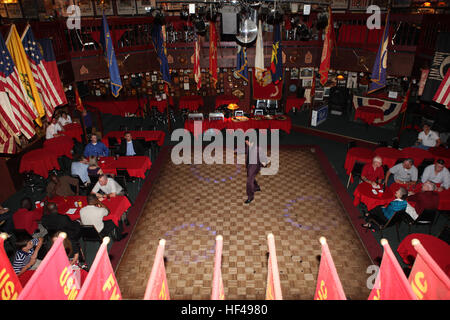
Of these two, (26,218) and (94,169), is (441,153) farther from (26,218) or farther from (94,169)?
(26,218)

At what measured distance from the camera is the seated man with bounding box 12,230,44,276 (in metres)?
5.26

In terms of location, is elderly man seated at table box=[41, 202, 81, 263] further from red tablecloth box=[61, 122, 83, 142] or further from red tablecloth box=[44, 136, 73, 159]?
red tablecloth box=[61, 122, 83, 142]

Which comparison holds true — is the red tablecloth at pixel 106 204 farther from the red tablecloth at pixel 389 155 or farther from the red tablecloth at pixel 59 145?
the red tablecloth at pixel 389 155

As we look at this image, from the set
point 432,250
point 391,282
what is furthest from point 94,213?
point 432,250

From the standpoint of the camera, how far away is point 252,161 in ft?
26.8

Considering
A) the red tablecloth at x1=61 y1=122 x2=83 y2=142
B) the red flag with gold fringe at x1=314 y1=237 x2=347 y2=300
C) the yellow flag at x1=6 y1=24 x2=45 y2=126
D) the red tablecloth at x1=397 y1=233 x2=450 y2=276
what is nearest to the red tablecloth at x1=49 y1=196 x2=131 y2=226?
the yellow flag at x1=6 y1=24 x2=45 y2=126

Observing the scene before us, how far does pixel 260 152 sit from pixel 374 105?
8.92 meters

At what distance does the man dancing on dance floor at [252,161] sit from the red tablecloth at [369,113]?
7.87m

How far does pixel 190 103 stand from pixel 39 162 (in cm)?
827

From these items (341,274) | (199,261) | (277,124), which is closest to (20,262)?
(199,261)

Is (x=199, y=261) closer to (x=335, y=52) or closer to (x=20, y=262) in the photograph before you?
(x=20, y=262)
